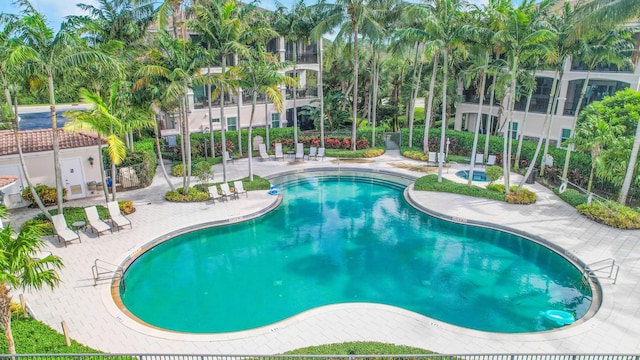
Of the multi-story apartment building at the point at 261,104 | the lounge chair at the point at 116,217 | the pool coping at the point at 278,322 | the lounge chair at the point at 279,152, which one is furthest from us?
the multi-story apartment building at the point at 261,104

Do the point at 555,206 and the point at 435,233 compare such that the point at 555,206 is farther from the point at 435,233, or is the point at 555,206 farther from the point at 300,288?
the point at 300,288

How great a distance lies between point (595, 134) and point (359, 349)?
16.3m

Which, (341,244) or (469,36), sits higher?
(469,36)

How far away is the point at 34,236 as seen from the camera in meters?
9.11

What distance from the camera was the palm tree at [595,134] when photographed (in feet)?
64.4

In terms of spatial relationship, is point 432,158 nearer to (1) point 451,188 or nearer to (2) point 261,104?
(1) point 451,188

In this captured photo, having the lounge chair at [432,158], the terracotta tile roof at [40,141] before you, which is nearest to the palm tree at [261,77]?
the terracotta tile roof at [40,141]

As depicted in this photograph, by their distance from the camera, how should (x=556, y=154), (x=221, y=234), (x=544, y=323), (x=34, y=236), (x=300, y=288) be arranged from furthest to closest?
(x=556, y=154) → (x=221, y=234) → (x=300, y=288) → (x=544, y=323) → (x=34, y=236)

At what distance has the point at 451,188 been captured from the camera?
75.4 ft

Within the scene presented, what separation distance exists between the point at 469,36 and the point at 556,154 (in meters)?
9.73

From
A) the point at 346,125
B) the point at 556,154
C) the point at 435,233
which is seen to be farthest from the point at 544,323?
the point at 346,125

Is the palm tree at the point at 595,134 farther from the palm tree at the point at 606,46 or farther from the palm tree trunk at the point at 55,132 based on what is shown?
the palm tree trunk at the point at 55,132

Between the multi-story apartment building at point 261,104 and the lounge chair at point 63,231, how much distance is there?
12.9 meters

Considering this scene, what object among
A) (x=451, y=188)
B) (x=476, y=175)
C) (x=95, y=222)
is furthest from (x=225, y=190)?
(x=476, y=175)
